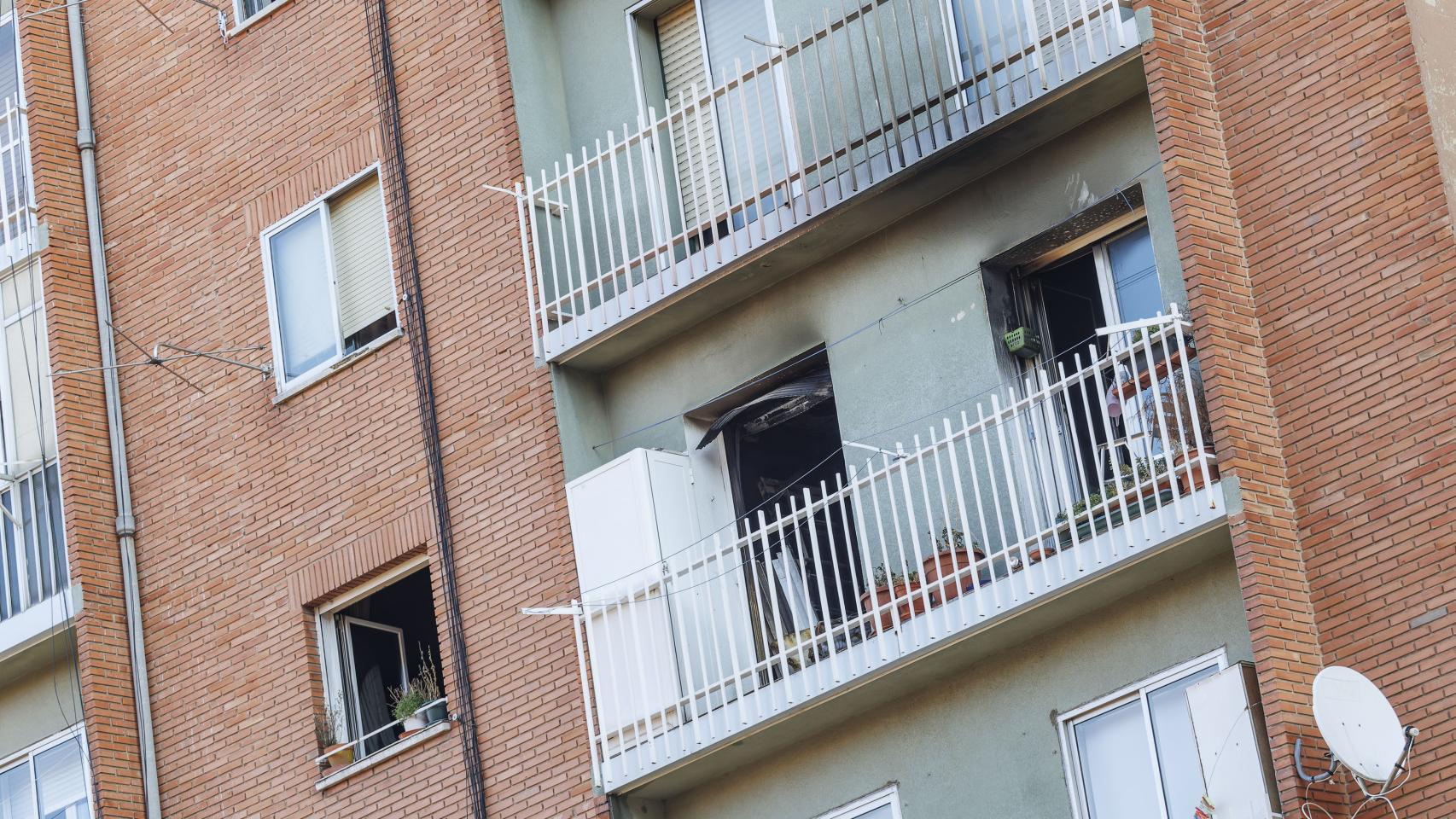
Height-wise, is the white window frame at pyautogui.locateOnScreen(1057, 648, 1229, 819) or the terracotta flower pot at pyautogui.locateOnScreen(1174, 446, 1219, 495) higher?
the terracotta flower pot at pyautogui.locateOnScreen(1174, 446, 1219, 495)

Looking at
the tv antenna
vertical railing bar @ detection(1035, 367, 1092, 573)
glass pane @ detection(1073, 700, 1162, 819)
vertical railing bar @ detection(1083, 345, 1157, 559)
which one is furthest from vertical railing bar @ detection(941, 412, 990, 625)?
the tv antenna

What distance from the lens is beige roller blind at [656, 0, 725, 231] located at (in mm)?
17484

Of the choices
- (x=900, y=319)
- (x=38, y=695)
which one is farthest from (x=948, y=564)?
(x=38, y=695)

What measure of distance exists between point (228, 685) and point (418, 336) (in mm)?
3054

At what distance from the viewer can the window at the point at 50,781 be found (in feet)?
64.8

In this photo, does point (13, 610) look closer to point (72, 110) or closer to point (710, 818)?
point (72, 110)

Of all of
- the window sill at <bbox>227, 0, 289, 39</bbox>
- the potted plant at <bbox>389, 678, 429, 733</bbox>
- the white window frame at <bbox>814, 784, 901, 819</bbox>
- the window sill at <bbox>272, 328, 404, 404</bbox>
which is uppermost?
the window sill at <bbox>227, 0, 289, 39</bbox>

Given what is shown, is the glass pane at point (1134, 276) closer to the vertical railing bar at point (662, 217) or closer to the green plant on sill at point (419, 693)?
the vertical railing bar at point (662, 217)

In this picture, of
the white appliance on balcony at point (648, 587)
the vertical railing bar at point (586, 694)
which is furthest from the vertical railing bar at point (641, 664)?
the vertical railing bar at point (586, 694)

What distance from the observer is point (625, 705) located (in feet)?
53.2

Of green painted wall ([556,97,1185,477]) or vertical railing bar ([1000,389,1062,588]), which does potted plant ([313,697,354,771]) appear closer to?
green painted wall ([556,97,1185,477])

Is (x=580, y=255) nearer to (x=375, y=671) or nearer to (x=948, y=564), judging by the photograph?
(x=375, y=671)

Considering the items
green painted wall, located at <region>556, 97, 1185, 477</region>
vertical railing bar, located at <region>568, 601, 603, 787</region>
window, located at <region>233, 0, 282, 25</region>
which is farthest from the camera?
window, located at <region>233, 0, 282, 25</region>

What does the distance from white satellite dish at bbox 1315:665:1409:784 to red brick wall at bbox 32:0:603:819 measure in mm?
5615
